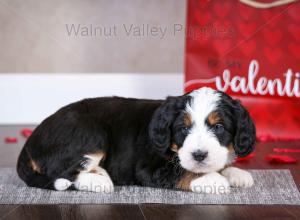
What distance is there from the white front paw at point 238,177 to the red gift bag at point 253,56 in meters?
1.65

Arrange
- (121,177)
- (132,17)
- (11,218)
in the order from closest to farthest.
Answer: (11,218) → (121,177) → (132,17)

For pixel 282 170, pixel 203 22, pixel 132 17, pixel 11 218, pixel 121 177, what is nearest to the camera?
pixel 11 218

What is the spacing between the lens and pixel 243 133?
11.9 feet

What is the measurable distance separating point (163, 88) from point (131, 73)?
0.33 m

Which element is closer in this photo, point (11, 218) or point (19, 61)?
point (11, 218)

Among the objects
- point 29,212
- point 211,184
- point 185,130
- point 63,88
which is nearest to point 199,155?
point 185,130

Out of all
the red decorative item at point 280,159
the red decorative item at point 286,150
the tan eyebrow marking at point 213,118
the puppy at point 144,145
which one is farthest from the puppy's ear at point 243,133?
the red decorative item at point 286,150

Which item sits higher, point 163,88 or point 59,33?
point 59,33

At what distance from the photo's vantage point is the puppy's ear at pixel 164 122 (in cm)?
365

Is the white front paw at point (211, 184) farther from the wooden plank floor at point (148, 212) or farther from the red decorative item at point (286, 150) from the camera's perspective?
the red decorative item at point (286, 150)

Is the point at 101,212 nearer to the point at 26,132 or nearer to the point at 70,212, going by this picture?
the point at 70,212

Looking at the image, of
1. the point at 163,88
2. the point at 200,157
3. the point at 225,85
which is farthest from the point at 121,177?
the point at 163,88

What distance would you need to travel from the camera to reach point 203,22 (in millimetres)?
5465

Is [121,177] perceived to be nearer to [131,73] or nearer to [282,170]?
[282,170]
